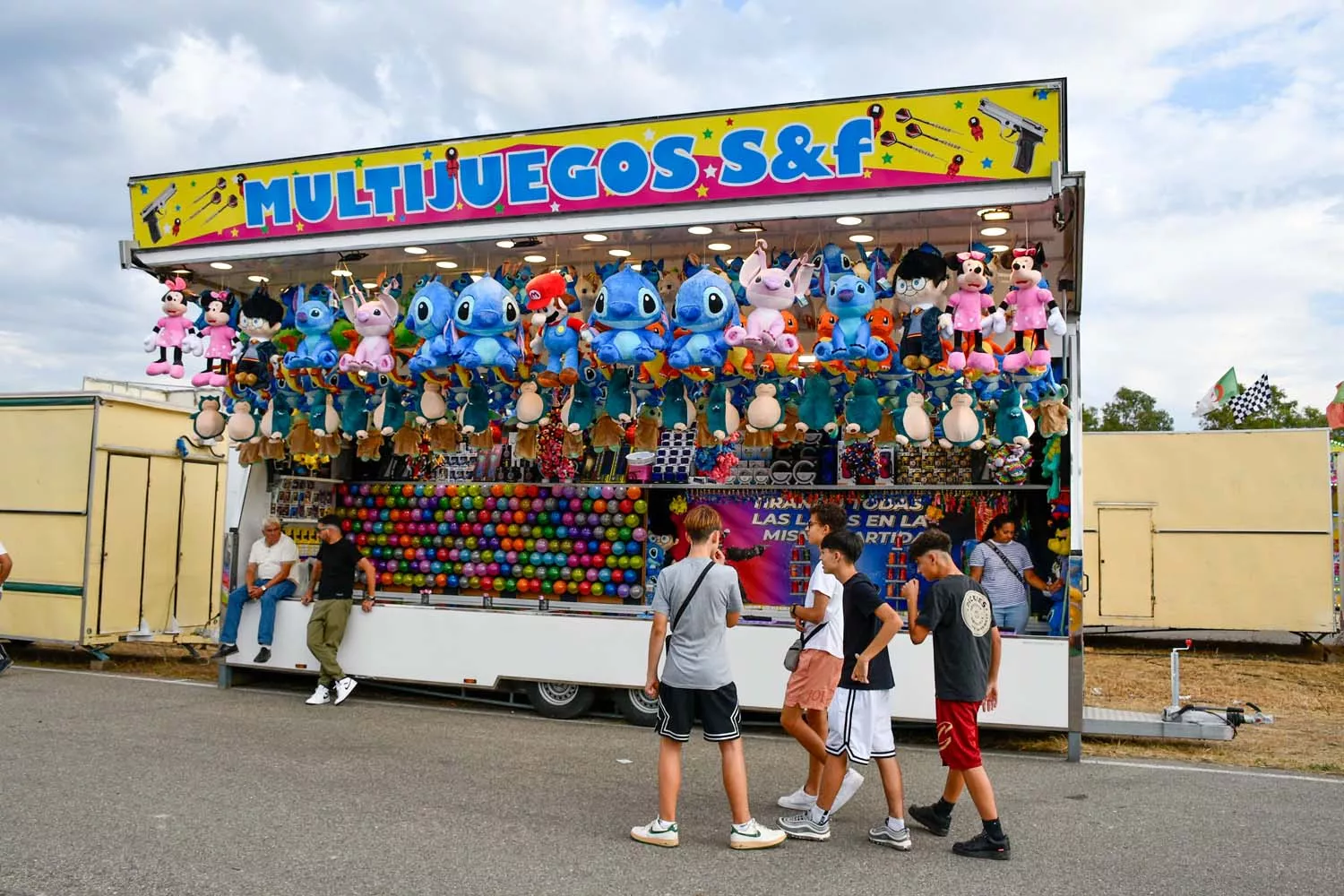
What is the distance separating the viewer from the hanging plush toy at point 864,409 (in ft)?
27.1

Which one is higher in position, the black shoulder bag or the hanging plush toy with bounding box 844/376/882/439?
the hanging plush toy with bounding box 844/376/882/439

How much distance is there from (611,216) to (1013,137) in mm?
2828

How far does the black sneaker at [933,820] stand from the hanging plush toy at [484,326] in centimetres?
429

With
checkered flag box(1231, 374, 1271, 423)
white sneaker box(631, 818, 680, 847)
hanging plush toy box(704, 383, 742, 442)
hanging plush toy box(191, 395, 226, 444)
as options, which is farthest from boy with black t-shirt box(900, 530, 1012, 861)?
checkered flag box(1231, 374, 1271, 423)

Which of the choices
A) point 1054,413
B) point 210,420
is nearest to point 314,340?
point 210,420

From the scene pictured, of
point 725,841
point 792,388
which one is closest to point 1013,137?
point 792,388

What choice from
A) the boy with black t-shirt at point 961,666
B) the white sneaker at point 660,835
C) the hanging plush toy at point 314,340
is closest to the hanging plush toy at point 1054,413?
the boy with black t-shirt at point 961,666

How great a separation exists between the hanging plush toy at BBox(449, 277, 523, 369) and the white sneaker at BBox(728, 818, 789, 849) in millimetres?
3985

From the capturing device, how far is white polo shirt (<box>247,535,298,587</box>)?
33.5 feet

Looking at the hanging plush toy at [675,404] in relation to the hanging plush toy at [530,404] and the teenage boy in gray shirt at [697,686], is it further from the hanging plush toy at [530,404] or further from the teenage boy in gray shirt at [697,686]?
the teenage boy in gray shirt at [697,686]

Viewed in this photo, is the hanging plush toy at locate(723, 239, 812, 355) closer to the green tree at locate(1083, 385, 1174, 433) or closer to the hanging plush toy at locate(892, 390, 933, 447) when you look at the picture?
the hanging plush toy at locate(892, 390, 933, 447)

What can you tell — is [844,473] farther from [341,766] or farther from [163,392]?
[163,392]

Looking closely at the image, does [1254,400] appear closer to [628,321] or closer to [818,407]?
[818,407]

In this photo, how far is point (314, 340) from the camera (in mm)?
8961
